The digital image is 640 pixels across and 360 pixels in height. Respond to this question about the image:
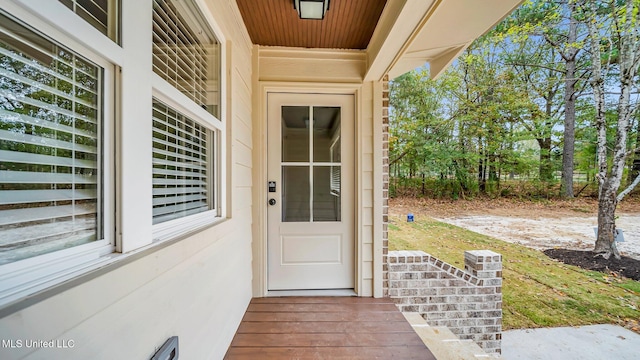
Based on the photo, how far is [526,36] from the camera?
4.70m

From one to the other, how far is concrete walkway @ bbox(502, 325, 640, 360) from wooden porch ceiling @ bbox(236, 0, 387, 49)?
3.47m

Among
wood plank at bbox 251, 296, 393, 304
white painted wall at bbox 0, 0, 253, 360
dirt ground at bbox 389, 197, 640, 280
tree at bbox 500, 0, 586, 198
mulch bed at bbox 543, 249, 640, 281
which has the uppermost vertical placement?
tree at bbox 500, 0, 586, 198

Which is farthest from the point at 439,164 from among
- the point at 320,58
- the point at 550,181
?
the point at 320,58

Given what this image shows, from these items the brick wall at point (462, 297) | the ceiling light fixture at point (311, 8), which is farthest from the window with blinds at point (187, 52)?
the brick wall at point (462, 297)

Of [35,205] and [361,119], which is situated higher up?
[361,119]

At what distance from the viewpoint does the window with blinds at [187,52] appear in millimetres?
950

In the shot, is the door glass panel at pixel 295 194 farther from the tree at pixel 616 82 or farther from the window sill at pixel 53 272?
the tree at pixel 616 82

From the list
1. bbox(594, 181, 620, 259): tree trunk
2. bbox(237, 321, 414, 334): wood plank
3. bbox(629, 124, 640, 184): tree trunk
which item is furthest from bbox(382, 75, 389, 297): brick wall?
bbox(629, 124, 640, 184): tree trunk

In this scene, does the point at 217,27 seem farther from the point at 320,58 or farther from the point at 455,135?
the point at 455,135

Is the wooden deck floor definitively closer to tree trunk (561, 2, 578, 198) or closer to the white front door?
the white front door

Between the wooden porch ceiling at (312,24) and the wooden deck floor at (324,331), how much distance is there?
2.42 m

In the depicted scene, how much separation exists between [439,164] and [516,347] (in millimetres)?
4431

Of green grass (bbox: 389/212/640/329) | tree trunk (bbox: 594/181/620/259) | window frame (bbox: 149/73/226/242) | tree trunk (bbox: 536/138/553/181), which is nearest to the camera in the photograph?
window frame (bbox: 149/73/226/242)

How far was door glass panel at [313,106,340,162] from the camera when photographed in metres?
2.35
